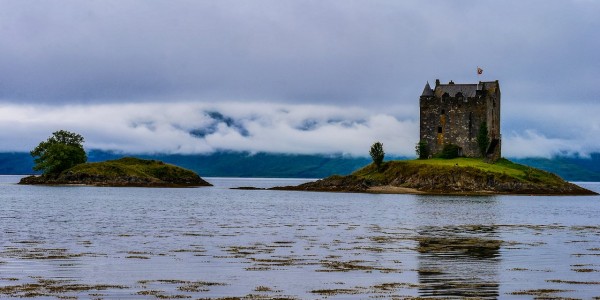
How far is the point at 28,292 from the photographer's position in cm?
3181

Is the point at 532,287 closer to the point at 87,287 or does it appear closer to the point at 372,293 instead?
the point at 372,293

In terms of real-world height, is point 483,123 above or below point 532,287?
above

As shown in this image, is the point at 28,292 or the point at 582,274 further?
the point at 582,274

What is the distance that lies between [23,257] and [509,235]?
3975 centimetres

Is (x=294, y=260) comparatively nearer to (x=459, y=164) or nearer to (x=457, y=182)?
(x=457, y=182)

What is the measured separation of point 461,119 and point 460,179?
1070 inches

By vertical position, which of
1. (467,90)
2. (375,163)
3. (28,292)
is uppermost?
(467,90)

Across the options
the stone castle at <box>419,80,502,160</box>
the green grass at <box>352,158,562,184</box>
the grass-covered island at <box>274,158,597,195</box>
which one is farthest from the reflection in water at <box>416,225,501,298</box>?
the stone castle at <box>419,80,502,160</box>

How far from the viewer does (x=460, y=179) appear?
17375 cm

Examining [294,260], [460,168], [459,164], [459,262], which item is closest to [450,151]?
[459,164]

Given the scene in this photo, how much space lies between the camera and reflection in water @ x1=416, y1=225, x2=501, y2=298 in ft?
112

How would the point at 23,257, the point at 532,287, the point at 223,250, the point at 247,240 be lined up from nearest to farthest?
the point at 532,287
the point at 23,257
the point at 223,250
the point at 247,240

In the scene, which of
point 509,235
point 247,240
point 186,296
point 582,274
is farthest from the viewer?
point 509,235

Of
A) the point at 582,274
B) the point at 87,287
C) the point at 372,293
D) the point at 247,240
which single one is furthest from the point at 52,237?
the point at 582,274
